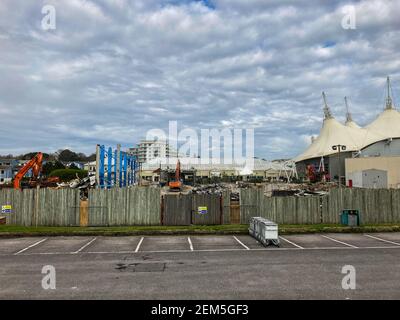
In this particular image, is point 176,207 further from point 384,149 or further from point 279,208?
point 384,149

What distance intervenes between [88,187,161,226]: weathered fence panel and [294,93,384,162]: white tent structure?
10186 cm

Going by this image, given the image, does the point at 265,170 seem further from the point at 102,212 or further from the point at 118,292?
the point at 118,292

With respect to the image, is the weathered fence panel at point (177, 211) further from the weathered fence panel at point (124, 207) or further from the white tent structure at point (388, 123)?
the white tent structure at point (388, 123)

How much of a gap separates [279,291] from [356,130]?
4973 inches

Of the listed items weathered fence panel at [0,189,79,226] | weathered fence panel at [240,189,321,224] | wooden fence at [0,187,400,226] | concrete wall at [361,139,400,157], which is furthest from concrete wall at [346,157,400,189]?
weathered fence panel at [0,189,79,226]

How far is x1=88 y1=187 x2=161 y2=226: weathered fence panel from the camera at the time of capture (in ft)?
76.8

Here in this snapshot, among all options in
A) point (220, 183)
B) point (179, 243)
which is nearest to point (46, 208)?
point (179, 243)

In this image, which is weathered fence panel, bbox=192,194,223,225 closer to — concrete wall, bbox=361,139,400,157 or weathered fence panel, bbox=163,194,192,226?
weathered fence panel, bbox=163,194,192,226

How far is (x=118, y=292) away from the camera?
10375mm

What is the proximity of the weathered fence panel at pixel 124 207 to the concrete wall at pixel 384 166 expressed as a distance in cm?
5310

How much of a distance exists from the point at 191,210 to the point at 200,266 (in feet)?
34.6

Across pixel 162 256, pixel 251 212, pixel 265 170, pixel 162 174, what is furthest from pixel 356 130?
pixel 162 256

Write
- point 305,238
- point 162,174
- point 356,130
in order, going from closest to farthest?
point 305,238 → point 162,174 → point 356,130

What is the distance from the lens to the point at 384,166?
68.2m
